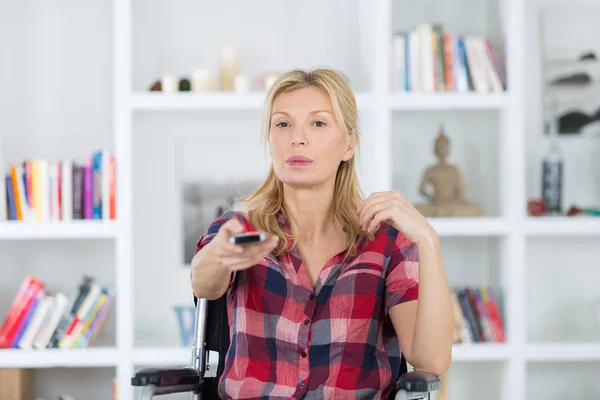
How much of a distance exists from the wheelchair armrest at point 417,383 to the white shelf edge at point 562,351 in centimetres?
183

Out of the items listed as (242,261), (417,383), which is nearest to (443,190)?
(417,383)

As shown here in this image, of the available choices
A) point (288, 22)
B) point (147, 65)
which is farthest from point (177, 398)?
point (288, 22)

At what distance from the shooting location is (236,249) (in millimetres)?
1643

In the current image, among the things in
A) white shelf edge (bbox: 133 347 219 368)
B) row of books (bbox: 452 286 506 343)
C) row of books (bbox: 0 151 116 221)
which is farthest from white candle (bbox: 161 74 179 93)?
row of books (bbox: 452 286 506 343)

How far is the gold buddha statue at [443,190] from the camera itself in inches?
139

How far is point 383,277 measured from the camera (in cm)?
198

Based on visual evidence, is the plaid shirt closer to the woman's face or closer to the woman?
the woman

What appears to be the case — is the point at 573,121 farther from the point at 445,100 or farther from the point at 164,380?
the point at 164,380

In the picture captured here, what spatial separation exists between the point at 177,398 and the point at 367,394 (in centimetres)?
209

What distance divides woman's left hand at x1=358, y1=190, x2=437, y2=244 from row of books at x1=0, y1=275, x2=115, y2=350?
1.93 meters

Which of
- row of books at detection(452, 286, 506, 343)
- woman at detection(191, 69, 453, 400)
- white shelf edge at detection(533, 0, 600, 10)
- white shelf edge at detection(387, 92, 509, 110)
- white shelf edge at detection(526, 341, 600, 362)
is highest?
white shelf edge at detection(533, 0, 600, 10)

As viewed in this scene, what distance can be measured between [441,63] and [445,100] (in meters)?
0.17

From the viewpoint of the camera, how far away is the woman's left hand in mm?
1830

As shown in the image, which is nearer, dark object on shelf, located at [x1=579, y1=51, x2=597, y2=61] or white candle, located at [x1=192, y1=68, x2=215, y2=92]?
white candle, located at [x1=192, y1=68, x2=215, y2=92]
